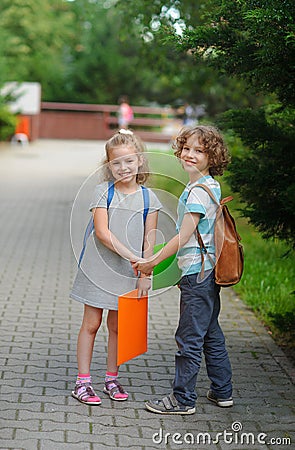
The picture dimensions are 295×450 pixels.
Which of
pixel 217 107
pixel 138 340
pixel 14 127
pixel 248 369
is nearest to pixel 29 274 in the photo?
pixel 248 369

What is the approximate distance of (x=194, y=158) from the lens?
5.10 meters

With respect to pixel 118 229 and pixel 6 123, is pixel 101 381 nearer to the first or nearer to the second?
pixel 118 229

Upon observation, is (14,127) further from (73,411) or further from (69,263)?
(73,411)

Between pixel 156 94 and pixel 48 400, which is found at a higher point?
pixel 156 94

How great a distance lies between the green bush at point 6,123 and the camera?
3066 cm

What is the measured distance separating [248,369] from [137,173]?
184 centimetres

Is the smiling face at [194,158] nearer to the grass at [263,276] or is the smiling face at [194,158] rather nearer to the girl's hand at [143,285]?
the grass at [263,276]

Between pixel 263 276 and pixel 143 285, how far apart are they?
4621 mm

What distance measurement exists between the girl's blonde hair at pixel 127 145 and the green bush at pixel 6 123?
25.8m

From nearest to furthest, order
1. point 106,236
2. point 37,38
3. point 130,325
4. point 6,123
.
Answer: point 106,236 → point 130,325 → point 6,123 → point 37,38

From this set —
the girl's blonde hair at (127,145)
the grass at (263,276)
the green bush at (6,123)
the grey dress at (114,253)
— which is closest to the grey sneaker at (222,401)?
the grey dress at (114,253)

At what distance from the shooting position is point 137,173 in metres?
5.20

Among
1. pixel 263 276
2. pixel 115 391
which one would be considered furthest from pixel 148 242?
pixel 263 276

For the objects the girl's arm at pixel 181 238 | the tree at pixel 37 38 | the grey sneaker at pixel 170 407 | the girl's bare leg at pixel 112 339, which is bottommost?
the grey sneaker at pixel 170 407
